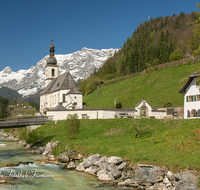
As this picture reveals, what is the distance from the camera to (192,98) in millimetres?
37875

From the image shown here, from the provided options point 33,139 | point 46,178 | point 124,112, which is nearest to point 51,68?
point 124,112

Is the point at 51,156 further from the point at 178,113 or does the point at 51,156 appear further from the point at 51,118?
the point at 178,113

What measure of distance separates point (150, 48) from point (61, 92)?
2503 inches

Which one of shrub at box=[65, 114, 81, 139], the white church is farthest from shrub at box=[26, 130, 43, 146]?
the white church

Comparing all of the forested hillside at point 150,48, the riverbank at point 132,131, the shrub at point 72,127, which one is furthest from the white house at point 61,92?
the shrub at point 72,127

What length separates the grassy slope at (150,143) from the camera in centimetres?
1855

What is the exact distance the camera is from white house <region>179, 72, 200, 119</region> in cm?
3684

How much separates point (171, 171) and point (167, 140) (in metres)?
9.25

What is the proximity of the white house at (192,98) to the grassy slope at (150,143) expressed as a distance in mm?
7617

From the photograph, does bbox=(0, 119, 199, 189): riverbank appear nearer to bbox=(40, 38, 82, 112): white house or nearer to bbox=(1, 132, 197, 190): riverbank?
bbox=(1, 132, 197, 190): riverbank

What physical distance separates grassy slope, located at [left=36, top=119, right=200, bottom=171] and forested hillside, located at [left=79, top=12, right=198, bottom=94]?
56497mm

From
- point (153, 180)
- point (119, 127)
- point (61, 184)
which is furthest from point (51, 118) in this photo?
point (153, 180)

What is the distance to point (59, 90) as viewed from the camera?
74.9m

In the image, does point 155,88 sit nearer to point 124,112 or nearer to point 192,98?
point 124,112
